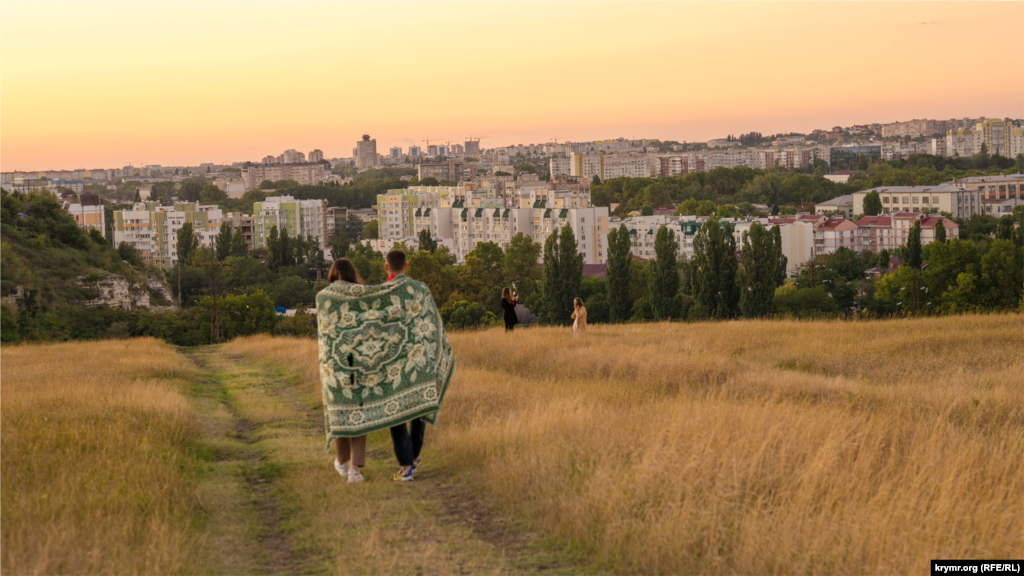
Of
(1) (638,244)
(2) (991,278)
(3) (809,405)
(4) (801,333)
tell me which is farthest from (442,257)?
(3) (809,405)

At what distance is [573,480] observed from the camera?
7.02 metres

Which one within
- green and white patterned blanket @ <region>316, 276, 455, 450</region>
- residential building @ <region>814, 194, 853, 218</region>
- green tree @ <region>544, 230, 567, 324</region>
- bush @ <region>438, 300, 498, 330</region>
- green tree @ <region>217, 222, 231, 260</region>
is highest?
residential building @ <region>814, 194, 853, 218</region>

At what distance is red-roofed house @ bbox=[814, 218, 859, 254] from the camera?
127000mm

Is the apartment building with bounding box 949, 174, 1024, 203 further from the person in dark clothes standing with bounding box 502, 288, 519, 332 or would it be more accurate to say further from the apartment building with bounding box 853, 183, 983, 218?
the person in dark clothes standing with bounding box 502, 288, 519, 332

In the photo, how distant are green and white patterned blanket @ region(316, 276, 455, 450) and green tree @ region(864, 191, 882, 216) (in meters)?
164

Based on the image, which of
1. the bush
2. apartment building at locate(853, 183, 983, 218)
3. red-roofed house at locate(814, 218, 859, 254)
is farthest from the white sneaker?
apartment building at locate(853, 183, 983, 218)

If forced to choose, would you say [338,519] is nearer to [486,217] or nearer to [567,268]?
[567,268]

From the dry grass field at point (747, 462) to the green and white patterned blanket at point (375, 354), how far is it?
92cm

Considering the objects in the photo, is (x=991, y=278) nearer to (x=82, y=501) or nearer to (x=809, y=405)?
(x=809, y=405)

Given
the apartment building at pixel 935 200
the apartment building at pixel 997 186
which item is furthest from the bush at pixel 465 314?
the apartment building at pixel 997 186

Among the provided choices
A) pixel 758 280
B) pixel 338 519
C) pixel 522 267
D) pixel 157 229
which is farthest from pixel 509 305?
pixel 157 229

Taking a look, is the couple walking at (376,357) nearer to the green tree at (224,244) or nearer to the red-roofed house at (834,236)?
the green tree at (224,244)

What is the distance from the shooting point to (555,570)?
18.5ft

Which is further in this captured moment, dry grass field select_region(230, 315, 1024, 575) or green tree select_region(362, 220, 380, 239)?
green tree select_region(362, 220, 380, 239)
